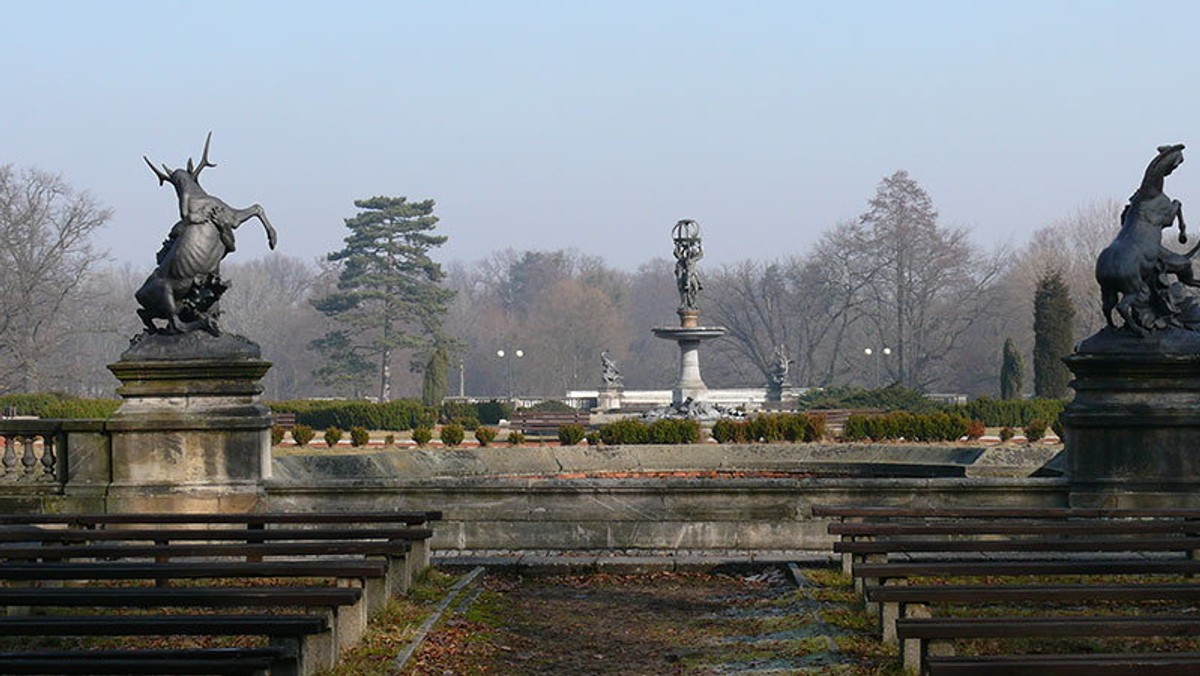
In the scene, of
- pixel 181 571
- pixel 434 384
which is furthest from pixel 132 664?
pixel 434 384

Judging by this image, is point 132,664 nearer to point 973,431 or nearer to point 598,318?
point 973,431

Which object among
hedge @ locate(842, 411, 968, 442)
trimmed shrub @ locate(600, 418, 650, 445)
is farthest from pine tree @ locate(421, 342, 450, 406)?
trimmed shrub @ locate(600, 418, 650, 445)

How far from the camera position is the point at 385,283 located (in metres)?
79.9

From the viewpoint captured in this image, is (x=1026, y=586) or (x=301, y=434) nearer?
(x=1026, y=586)

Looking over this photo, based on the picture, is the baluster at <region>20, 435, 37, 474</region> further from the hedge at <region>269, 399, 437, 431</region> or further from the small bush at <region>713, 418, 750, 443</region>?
the hedge at <region>269, 399, 437, 431</region>

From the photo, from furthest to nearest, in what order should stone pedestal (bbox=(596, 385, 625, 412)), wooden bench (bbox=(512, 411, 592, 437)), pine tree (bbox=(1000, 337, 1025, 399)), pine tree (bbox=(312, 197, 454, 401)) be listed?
1. pine tree (bbox=(312, 197, 454, 401))
2. stone pedestal (bbox=(596, 385, 625, 412))
3. pine tree (bbox=(1000, 337, 1025, 399))
4. wooden bench (bbox=(512, 411, 592, 437))

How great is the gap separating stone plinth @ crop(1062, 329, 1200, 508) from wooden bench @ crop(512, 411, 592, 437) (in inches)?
1150

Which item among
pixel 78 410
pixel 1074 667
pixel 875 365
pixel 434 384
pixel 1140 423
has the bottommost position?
pixel 1074 667

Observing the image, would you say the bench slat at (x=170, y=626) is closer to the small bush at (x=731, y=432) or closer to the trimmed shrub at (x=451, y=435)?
the small bush at (x=731, y=432)

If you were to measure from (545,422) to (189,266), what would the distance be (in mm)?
32108

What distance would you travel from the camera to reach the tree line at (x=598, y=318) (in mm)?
62531

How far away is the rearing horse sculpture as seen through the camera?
14.2 metres

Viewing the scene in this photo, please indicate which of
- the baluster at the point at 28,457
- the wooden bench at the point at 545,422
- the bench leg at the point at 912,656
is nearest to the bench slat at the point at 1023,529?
the bench leg at the point at 912,656

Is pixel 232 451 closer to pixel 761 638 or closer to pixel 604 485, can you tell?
pixel 604 485
